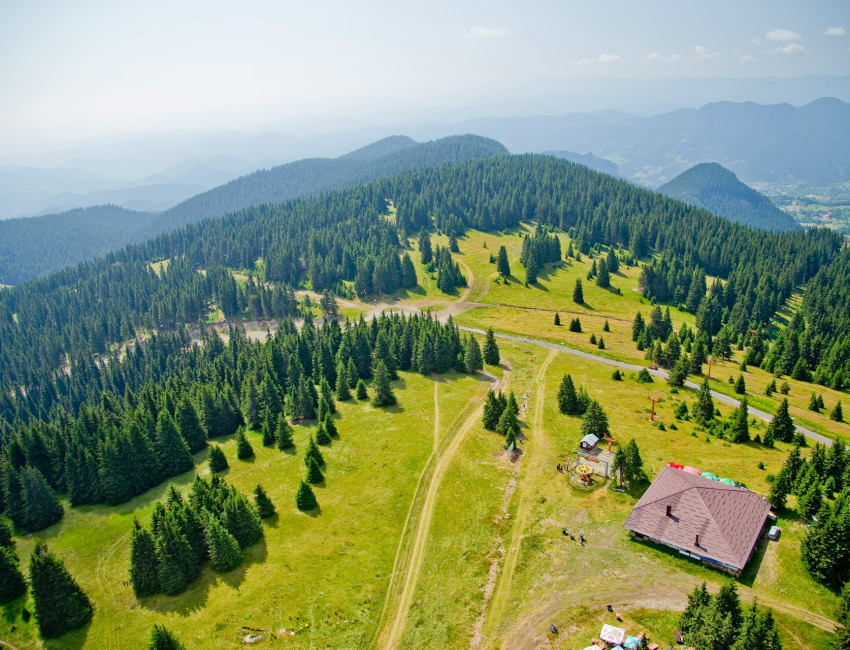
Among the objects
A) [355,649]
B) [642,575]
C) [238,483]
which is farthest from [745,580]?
[238,483]

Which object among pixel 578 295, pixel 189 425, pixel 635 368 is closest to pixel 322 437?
pixel 189 425

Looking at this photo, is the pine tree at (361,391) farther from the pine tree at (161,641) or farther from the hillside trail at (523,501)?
the pine tree at (161,641)

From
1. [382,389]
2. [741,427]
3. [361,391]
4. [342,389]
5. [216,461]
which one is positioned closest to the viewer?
[741,427]

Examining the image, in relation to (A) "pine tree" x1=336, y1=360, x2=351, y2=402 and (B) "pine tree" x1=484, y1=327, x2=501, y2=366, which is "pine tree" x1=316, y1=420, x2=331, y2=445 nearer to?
(A) "pine tree" x1=336, y1=360, x2=351, y2=402

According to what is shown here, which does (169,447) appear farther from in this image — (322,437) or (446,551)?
(446,551)

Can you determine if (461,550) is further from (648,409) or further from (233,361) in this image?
(233,361)

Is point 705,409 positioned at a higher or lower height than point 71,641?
higher

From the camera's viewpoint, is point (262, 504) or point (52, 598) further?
point (262, 504)

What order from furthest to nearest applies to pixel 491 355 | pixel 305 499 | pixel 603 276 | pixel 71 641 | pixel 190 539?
1. pixel 603 276
2. pixel 491 355
3. pixel 305 499
4. pixel 190 539
5. pixel 71 641
